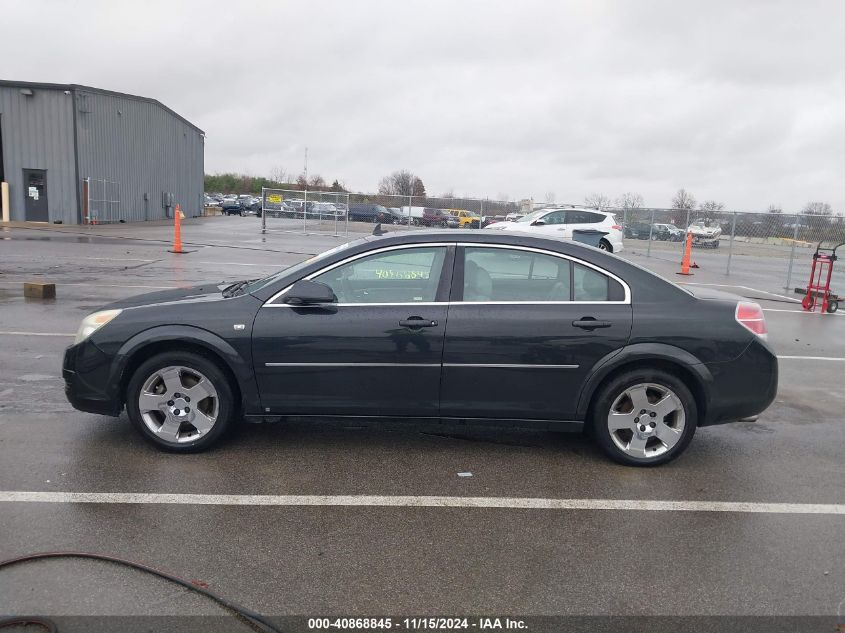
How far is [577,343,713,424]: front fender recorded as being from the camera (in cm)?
469

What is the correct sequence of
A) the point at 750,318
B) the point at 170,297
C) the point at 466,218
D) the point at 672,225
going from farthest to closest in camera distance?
the point at 466,218 → the point at 672,225 → the point at 170,297 → the point at 750,318

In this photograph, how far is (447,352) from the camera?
15.3 ft

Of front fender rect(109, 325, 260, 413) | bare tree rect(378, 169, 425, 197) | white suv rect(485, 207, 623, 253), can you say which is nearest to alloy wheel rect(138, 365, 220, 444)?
front fender rect(109, 325, 260, 413)

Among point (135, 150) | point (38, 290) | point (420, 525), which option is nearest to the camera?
point (420, 525)

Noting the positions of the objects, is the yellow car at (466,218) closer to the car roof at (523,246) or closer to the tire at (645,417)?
the car roof at (523,246)

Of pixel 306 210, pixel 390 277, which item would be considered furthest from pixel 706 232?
pixel 390 277

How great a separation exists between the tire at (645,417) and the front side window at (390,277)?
1409 millimetres

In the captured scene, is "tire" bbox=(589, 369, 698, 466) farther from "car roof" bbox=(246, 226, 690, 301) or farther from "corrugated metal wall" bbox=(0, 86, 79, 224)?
"corrugated metal wall" bbox=(0, 86, 79, 224)

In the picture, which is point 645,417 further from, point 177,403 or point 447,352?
point 177,403

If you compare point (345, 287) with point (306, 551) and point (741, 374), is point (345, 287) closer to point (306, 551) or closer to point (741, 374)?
point (306, 551)

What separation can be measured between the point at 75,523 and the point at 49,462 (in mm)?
994

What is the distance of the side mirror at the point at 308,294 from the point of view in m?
4.64

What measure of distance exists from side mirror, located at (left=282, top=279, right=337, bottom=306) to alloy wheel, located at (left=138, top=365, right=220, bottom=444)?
0.79m

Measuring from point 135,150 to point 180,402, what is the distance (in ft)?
120
